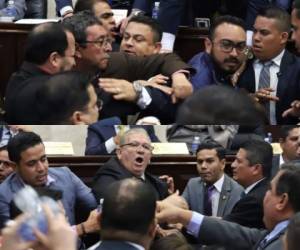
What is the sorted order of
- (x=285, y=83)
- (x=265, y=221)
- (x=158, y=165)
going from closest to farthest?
1. (x=265, y=221)
2. (x=158, y=165)
3. (x=285, y=83)

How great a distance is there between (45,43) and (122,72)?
1.53ft

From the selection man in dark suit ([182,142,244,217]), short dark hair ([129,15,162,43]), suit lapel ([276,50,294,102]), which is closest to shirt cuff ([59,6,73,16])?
short dark hair ([129,15,162,43])

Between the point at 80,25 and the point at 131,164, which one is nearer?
the point at 131,164

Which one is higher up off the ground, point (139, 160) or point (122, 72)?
point (122, 72)

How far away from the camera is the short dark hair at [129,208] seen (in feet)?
8.09

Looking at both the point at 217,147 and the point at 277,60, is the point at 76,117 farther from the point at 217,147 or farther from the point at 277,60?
the point at 277,60

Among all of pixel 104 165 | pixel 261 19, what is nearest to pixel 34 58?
pixel 104 165

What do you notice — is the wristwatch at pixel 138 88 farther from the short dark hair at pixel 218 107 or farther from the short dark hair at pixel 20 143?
the short dark hair at pixel 218 107

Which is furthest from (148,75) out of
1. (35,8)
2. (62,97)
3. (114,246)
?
(35,8)

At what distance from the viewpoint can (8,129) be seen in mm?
3887

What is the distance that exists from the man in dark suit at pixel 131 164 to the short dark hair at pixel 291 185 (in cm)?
85

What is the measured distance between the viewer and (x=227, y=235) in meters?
3.40

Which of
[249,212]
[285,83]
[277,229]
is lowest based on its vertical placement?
[249,212]

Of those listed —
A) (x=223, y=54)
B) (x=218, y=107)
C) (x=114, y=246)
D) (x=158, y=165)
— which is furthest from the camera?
(x=223, y=54)
